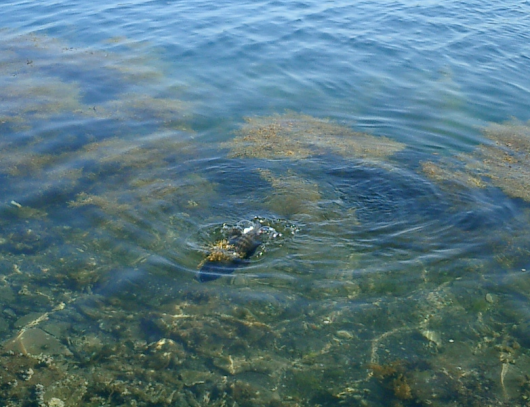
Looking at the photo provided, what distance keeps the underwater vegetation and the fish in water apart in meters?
4.32

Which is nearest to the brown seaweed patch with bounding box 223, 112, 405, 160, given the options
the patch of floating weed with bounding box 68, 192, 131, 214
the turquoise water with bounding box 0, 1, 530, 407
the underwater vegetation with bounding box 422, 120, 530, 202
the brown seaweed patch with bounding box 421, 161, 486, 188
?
the turquoise water with bounding box 0, 1, 530, 407

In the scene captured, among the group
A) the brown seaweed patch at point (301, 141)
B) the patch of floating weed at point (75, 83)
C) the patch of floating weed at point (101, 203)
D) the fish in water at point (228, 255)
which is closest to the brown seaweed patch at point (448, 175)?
the brown seaweed patch at point (301, 141)

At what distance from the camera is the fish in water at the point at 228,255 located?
7.55 m

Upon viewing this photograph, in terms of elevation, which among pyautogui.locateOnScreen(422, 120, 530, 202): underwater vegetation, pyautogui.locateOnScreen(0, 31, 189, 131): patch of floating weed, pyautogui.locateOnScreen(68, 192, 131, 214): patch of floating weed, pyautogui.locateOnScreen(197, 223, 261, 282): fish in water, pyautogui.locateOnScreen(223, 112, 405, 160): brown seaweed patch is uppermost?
pyautogui.locateOnScreen(0, 31, 189, 131): patch of floating weed

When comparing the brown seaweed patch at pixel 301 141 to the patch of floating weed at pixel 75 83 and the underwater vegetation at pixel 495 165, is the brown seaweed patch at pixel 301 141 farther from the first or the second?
the patch of floating weed at pixel 75 83

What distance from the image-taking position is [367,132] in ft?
39.9

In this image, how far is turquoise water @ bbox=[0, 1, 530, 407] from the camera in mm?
6223

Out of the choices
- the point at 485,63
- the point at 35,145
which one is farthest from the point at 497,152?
the point at 35,145

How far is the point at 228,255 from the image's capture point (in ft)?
25.4

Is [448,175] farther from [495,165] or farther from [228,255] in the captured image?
[228,255]

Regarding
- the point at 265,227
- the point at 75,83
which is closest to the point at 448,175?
the point at 265,227

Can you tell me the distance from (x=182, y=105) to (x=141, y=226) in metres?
5.61

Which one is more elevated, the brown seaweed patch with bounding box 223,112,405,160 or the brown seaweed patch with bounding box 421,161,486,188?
the brown seaweed patch with bounding box 223,112,405,160

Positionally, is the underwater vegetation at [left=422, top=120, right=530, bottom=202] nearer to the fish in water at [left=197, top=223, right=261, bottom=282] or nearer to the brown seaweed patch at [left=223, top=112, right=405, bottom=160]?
the brown seaweed patch at [left=223, top=112, right=405, bottom=160]
